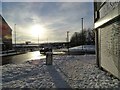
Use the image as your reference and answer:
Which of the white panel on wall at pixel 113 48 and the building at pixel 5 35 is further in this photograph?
the building at pixel 5 35

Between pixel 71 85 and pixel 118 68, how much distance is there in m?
2.54

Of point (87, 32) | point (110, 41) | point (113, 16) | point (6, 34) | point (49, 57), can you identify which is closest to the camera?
point (113, 16)

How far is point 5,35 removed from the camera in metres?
57.9

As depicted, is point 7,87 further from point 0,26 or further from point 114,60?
point 0,26

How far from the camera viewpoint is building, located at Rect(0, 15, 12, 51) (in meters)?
54.2

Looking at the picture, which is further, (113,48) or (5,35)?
(5,35)

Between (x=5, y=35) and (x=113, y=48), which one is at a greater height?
(x=5, y=35)

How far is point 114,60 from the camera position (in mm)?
10703

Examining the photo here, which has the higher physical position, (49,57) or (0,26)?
(0,26)

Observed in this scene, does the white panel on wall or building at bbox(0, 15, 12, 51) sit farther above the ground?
building at bbox(0, 15, 12, 51)

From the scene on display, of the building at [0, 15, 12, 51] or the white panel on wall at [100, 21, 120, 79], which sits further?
the building at [0, 15, 12, 51]

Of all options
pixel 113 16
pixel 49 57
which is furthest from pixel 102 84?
pixel 49 57

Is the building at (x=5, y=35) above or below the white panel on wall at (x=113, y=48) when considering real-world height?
above

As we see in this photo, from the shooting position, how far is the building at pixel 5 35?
5416cm
